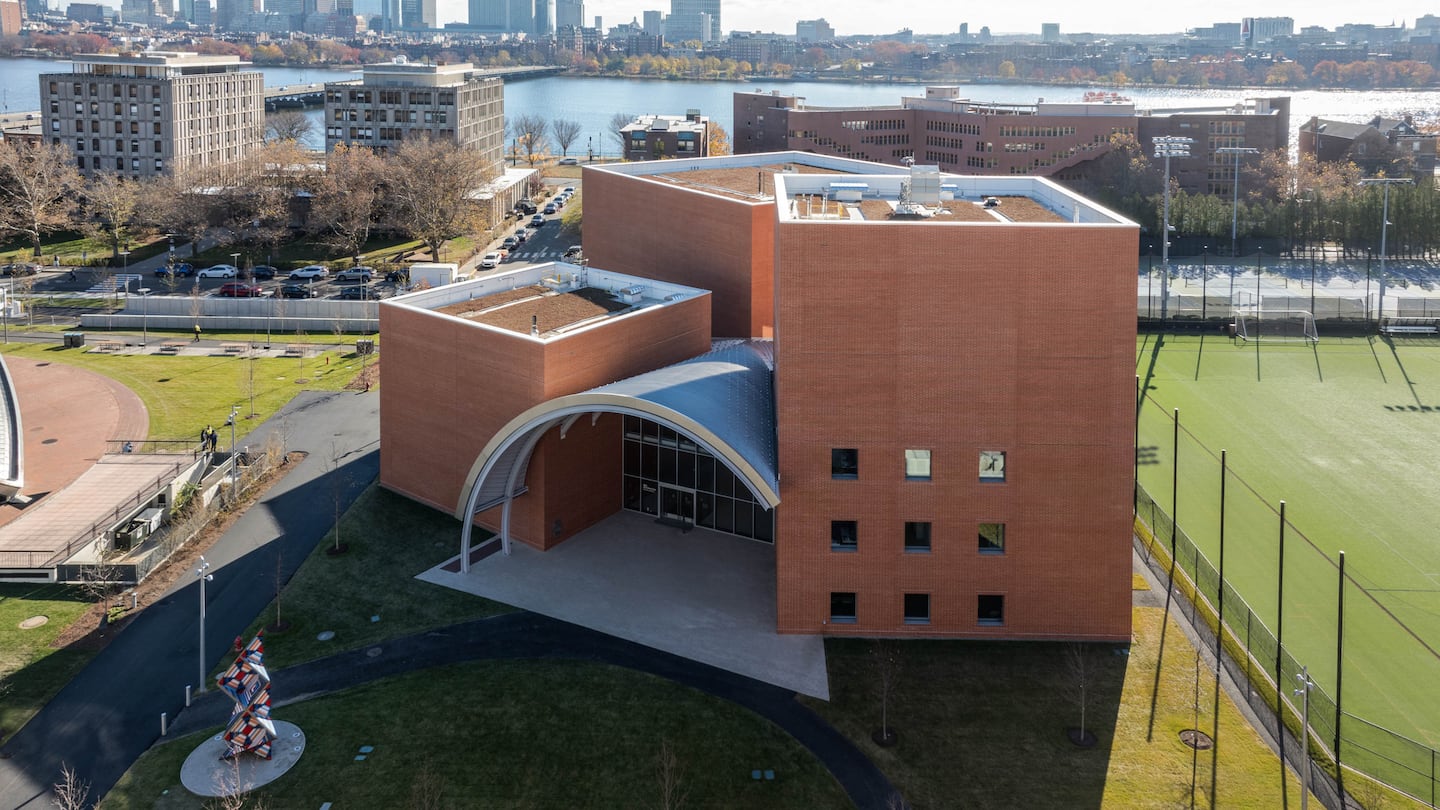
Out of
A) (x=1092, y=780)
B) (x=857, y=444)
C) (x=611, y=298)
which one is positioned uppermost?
(x=611, y=298)

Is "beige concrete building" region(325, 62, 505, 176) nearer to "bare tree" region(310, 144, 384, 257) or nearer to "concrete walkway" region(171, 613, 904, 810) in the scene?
"bare tree" region(310, 144, 384, 257)

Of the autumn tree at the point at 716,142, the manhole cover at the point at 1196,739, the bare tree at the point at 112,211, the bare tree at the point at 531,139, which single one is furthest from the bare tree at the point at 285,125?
the manhole cover at the point at 1196,739

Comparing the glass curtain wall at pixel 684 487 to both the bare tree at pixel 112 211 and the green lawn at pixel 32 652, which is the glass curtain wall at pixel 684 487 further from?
the bare tree at pixel 112 211

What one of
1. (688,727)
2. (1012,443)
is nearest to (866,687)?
(688,727)

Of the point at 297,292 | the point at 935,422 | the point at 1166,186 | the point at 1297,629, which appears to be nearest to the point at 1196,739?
the point at 1297,629

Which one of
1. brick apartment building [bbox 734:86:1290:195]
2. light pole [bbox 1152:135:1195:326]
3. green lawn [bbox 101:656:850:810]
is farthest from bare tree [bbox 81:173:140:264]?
light pole [bbox 1152:135:1195:326]

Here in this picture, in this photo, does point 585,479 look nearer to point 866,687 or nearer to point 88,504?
point 866,687
